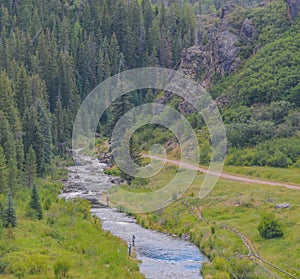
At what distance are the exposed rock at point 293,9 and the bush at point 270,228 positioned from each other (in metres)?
75.3

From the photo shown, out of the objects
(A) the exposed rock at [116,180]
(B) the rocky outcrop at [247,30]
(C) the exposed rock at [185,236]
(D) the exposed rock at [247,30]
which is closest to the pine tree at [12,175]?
(A) the exposed rock at [116,180]

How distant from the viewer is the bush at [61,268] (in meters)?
32.8

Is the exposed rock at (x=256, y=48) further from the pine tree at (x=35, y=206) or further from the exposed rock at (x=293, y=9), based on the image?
the pine tree at (x=35, y=206)

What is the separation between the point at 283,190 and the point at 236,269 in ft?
66.4

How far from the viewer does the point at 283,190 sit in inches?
2116

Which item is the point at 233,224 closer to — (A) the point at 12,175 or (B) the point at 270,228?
(B) the point at 270,228

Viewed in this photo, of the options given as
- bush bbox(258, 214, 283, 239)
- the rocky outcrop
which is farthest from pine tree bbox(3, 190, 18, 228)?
the rocky outcrop

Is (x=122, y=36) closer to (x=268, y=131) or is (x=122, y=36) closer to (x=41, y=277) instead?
(x=268, y=131)

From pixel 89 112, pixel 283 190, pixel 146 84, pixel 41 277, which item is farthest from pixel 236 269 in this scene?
pixel 146 84

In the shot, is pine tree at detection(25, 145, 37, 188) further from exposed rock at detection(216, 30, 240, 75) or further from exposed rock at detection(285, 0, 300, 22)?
exposed rock at detection(285, 0, 300, 22)

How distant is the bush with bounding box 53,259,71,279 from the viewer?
32.8m

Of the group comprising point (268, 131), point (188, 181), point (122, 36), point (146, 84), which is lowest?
point (188, 181)

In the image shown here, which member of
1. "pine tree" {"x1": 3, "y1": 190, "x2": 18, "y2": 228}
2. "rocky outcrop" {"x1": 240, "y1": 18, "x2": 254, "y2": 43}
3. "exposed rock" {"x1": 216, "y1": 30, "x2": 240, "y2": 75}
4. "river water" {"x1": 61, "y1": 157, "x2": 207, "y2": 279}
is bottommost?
"river water" {"x1": 61, "y1": 157, "x2": 207, "y2": 279}

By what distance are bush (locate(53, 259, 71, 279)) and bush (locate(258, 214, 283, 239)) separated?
16.2m
